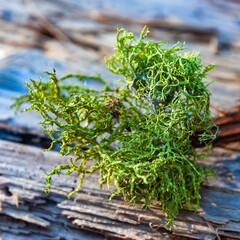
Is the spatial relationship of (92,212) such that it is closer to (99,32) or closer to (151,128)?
(151,128)

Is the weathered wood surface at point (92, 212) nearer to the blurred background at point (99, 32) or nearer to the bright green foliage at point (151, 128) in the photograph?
the bright green foliage at point (151, 128)

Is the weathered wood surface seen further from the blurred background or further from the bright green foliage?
the blurred background

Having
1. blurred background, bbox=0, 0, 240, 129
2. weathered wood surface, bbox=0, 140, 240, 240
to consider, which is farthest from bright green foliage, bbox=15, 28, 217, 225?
blurred background, bbox=0, 0, 240, 129

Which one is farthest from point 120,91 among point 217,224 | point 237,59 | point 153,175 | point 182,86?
point 237,59

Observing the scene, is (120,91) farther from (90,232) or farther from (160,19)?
(160,19)

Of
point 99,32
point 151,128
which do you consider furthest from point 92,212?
point 99,32

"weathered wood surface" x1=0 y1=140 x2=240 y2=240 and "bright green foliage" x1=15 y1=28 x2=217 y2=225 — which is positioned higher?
"bright green foliage" x1=15 y1=28 x2=217 y2=225

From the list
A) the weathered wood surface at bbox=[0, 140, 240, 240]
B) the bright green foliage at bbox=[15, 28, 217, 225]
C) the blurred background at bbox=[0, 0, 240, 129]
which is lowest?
the weathered wood surface at bbox=[0, 140, 240, 240]
